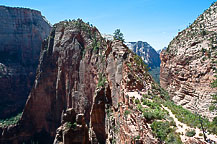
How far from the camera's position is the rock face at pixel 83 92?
19.5 meters

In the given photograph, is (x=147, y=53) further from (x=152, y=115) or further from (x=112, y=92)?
(x=152, y=115)

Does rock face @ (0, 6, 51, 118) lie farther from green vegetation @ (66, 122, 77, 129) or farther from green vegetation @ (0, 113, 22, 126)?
green vegetation @ (66, 122, 77, 129)

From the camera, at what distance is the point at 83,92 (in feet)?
106

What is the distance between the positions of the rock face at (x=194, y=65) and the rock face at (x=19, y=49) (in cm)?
5272

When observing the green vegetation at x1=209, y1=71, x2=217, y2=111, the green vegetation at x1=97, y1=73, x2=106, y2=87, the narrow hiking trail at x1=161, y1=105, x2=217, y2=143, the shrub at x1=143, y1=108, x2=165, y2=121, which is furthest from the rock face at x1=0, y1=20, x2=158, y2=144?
the green vegetation at x1=209, y1=71, x2=217, y2=111

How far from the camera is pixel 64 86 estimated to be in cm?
3881

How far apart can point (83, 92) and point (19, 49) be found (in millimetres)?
55676

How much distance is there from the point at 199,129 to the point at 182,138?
2235mm

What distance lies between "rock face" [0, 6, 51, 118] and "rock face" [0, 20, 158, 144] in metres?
20.4

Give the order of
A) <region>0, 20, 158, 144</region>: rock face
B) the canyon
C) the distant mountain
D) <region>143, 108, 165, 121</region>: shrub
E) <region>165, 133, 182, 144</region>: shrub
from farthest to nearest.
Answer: the distant mountain → <region>0, 20, 158, 144</region>: rock face → the canyon → <region>143, 108, 165, 121</region>: shrub → <region>165, 133, 182, 144</region>: shrub

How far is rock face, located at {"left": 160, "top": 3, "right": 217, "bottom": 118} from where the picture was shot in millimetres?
25283

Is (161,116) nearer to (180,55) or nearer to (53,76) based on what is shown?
(180,55)

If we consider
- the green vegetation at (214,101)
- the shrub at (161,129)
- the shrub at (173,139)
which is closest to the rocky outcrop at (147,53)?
the green vegetation at (214,101)

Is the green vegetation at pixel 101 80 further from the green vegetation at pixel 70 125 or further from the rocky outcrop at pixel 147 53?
the rocky outcrop at pixel 147 53
